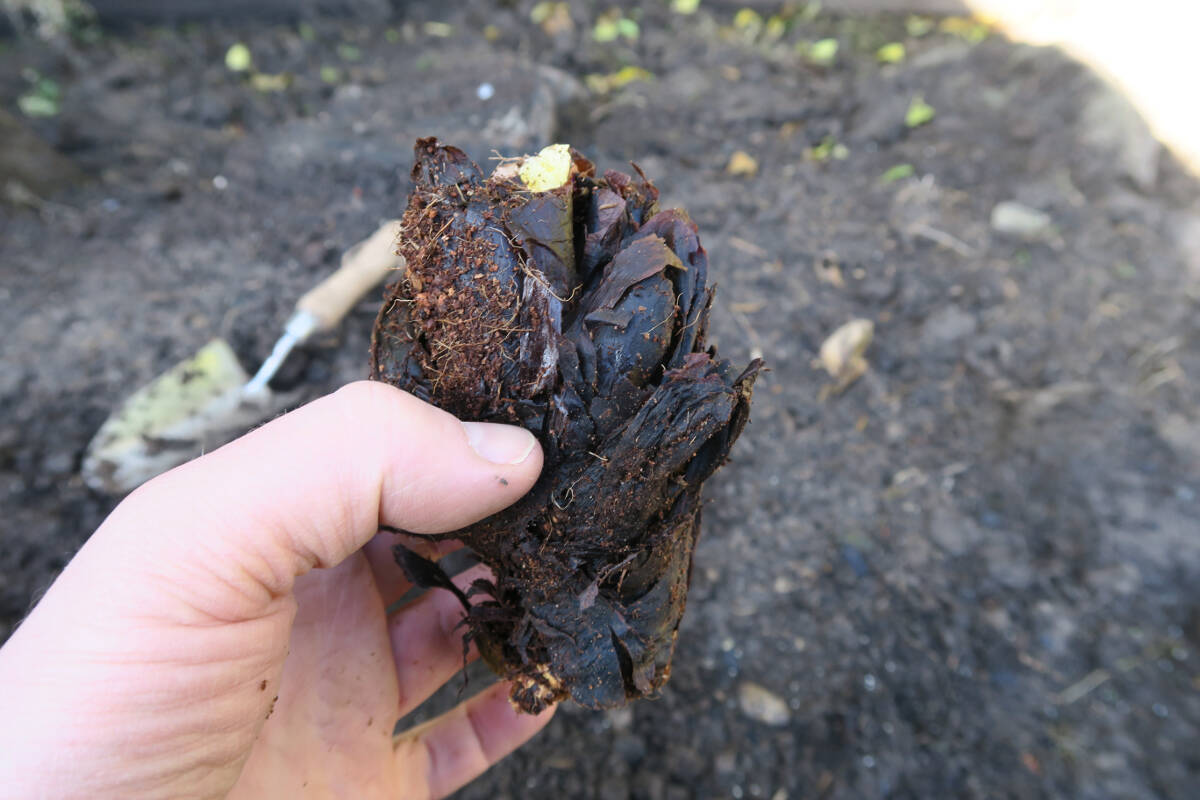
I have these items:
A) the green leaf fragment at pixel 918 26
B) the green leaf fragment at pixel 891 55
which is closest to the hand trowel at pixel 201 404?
the green leaf fragment at pixel 891 55

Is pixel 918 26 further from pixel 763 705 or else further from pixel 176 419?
pixel 176 419

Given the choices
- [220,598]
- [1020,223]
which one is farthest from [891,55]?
[220,598]

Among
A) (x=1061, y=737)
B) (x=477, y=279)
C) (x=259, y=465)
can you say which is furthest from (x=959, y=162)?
(x=259, y=465)

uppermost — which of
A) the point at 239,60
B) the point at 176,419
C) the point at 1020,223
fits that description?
the point at 239,60

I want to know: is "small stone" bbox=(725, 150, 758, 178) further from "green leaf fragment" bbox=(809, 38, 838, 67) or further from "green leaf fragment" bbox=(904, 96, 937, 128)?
"green leaf fragment" bbox=(809, 38, 838, 67)

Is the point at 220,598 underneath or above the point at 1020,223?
above

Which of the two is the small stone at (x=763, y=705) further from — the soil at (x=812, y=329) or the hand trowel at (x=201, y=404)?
the hand trowel at (x=201, y=404)

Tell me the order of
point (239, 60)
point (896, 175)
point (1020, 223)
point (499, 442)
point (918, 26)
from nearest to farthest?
point (499, 442), point (1020, 223), point (896, 175), point (239, 60), point (918, 26)
